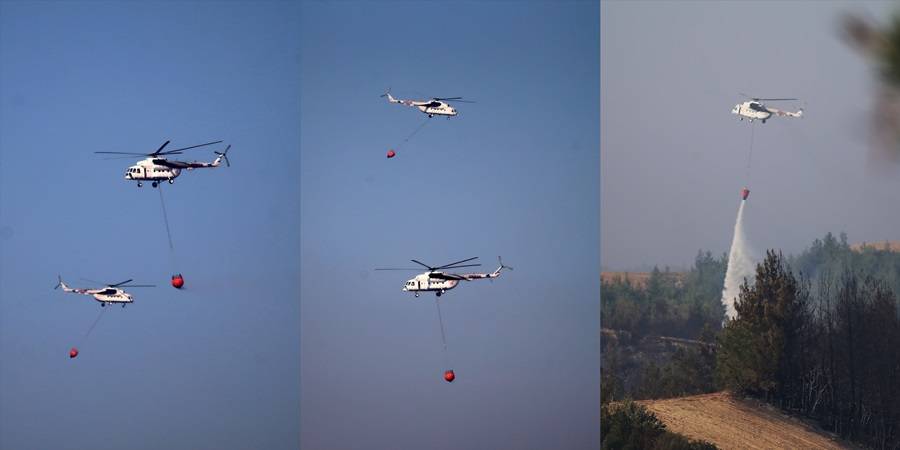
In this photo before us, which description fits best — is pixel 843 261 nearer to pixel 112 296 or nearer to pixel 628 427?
pixel 628 427

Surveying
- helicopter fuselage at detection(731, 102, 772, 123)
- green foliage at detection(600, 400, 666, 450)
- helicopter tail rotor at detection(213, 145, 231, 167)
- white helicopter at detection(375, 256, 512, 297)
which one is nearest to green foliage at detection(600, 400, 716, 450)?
green foliage at detection(600, 400, 666, 450)

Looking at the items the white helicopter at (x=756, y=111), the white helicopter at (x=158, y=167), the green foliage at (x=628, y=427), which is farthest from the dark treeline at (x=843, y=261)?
the white helicopter at (x=158, y=167)

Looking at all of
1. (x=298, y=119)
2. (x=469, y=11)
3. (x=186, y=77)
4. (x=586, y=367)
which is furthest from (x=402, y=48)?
(x=586, y=367)

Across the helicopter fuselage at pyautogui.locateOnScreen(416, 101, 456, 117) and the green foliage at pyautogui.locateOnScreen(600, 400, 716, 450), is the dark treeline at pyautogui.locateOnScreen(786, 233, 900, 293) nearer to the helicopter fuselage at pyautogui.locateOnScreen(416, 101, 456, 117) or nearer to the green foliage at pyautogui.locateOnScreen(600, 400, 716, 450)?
the green foliage at pyautogui.locateOnScreen(600, 400, 716, 450)

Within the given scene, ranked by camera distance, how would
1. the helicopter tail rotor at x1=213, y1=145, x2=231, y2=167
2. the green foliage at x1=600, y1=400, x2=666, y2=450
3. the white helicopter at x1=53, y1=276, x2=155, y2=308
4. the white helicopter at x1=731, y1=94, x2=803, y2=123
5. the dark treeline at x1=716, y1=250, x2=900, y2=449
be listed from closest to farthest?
the dark treeline at x1=716, y1=250, x2=900, y2=449 → the white helicopter at x1=731, y1=94, x2=803, y2=123 → the white helicopter at x1=53, y1=276, x2=155, y2=308 → the green foliage at x1=600, y1=400, x2=666, y2=450 → the helicopter tail rotor at x1=213, y1=145, x2=231, y2=167

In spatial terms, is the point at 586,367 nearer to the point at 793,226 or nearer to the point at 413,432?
the point at 413,432

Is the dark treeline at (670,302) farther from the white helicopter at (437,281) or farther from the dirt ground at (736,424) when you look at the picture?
the white helicopter at (437,281)
